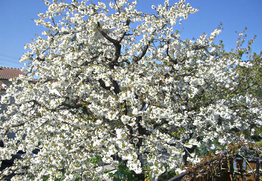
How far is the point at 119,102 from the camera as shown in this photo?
5.55m

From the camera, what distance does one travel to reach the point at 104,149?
16.7ft

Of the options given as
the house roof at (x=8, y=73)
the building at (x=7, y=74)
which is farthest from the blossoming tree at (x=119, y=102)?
the house roof at (x=8, y=73)

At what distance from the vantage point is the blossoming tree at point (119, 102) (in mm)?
5195

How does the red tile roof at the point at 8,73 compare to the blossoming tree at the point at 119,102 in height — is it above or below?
above

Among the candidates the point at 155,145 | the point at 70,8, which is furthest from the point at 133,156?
the point at 70,8

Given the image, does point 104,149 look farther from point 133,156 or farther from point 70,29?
point 70,29

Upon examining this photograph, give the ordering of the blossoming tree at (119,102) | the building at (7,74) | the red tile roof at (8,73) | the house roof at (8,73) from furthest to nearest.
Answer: the red tile roof at (8,73), the house roof at (8,73), the building at (7,74), the blossoming tree at (119,102)

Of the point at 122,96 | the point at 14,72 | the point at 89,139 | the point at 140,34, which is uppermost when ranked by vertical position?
the point at 14,72

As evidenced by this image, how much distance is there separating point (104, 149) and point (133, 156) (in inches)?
35.3

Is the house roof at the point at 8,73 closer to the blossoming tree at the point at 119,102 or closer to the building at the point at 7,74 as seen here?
the building at the point at 7,74

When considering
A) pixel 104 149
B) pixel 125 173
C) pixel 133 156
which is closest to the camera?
pixel 133 156

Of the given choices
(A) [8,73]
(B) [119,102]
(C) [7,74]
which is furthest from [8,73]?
(B) [119,102]

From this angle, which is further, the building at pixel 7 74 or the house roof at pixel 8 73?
the house roof at pixel 8 73

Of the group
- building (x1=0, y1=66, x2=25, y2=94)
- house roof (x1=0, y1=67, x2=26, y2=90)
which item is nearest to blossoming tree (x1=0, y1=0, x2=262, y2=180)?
building (x1=0, y1=66, x2=25, y2=94)
